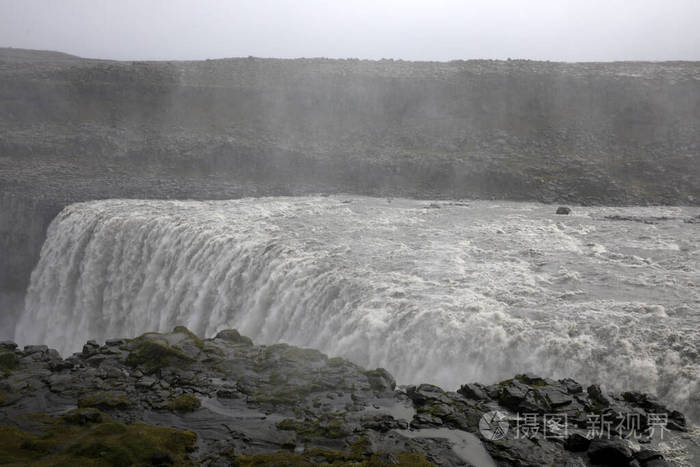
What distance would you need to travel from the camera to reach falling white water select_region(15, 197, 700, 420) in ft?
44.0

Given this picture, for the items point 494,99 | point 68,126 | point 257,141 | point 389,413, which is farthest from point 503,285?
point 68,126

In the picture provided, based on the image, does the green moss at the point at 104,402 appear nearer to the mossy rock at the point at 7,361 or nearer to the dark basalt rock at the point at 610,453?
the mossy rock at the point at 7,361

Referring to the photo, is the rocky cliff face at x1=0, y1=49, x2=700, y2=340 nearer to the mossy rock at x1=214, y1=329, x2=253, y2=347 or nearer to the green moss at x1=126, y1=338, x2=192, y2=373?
the mossy rock at x1=214, y1=329, x2=253, y2=347

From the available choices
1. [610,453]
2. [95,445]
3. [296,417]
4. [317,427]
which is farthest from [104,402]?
[610,453]

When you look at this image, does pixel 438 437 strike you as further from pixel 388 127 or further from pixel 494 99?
pixel 494 99

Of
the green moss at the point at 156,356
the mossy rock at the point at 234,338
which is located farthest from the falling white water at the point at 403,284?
the green moss at the point at 156,356

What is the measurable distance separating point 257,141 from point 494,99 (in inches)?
762

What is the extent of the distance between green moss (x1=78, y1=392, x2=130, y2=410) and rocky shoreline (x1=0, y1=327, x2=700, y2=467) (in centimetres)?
2

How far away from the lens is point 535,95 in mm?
46250

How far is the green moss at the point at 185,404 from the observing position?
11180 millimetres

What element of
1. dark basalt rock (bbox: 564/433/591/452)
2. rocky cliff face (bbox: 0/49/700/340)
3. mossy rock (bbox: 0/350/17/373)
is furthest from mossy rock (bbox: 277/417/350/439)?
rocky cliff face (bbox: 0/49/700/340)

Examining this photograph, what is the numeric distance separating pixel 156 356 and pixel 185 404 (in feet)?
8.21

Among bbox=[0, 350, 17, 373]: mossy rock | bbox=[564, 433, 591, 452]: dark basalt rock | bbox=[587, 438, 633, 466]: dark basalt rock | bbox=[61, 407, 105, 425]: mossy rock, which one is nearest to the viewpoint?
bbox=[587, 438, 633, 466]: dark basalt rock

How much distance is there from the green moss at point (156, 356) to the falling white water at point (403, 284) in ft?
13.4
